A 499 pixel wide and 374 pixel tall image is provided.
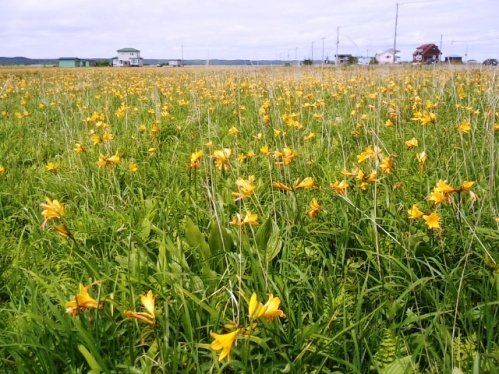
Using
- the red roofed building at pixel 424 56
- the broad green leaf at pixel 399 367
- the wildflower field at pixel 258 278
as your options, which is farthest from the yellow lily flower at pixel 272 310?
the red roofed building at pixel 424 56

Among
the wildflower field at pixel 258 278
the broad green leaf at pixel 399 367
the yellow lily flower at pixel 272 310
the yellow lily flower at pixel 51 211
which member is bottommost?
the broad green leaf at pixel 399 367

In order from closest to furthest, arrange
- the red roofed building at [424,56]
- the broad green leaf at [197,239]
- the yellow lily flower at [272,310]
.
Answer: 1. the yellow lily flower at [272,310]
2. the broad green leaf at [197,239]
3. the red roofed building at [424,56]

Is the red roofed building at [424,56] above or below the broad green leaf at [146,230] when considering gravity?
above

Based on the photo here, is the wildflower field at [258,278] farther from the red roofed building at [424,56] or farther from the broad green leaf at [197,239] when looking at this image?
the red roofed building at [424,56]

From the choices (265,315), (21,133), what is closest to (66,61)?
(21,133)

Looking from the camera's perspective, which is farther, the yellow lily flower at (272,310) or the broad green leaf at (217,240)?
the broad green leaf at (217,240)

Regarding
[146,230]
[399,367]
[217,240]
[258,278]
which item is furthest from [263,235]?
[399,367]

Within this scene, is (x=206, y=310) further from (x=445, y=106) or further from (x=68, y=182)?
(x=445, y=106)

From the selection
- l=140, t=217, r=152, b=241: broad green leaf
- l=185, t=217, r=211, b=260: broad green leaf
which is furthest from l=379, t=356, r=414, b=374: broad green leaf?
l=140, t=217, r=152, b=241: broad green leaf

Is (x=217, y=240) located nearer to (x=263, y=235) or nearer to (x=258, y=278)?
(x=263, y=235)

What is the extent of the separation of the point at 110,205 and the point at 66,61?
83.7 m

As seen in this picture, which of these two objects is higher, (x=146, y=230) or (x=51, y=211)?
(x=51, y=211)

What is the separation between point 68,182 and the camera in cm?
296

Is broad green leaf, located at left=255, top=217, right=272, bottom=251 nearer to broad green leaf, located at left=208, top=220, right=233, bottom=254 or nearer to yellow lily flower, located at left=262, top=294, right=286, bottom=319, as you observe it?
broad green leaf, located at left=208, top=220, right=233, bottom=254
